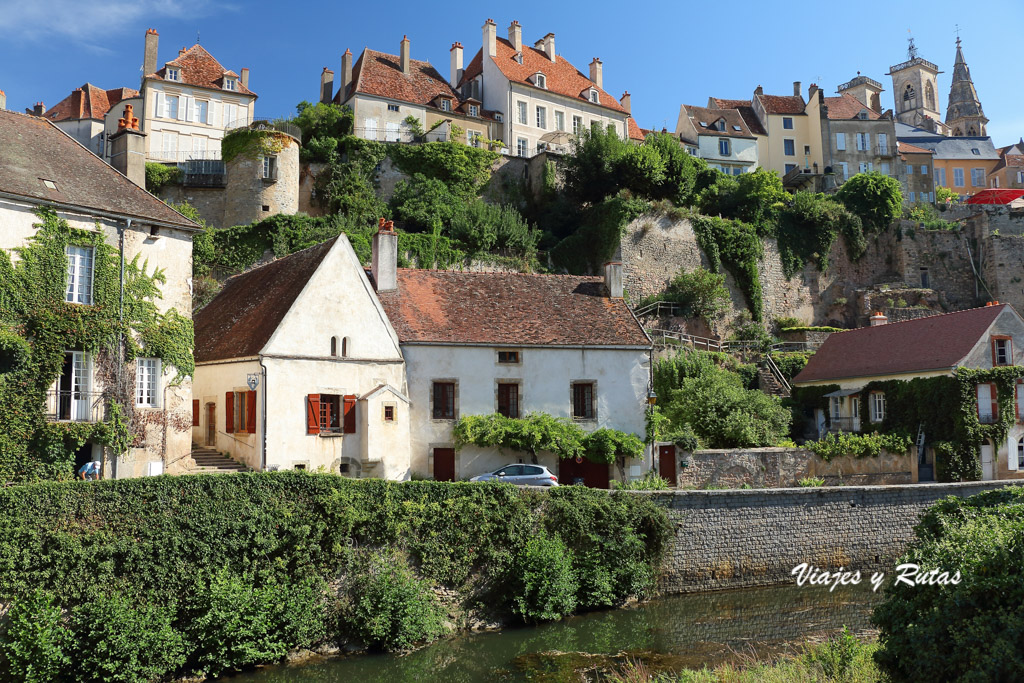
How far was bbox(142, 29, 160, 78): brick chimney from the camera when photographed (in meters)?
42.8

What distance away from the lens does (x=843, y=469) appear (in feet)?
88.3

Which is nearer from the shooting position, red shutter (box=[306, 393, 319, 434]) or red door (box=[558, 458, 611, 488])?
red shutter (box=[306, 393, 319, 434])

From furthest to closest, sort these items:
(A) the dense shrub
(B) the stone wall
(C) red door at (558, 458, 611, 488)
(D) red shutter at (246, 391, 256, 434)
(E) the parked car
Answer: (C) red door at (558, 458, 611, 488)
(E) the parked car
(D) red shutter at (246, 391, 256, 434)
(B) the stone wall
(A) the dense shrub

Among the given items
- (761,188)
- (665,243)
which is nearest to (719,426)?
(665,243)

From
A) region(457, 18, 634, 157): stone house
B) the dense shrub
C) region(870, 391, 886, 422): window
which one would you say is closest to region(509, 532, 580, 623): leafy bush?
the dense shrub

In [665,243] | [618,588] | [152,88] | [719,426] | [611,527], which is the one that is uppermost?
[152,88]

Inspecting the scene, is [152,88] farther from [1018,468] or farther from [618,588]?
[1018,468]

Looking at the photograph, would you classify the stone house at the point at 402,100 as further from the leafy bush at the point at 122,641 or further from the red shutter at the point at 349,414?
the leafy bush at the point at 122,641

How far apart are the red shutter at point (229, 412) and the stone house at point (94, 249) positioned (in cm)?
154

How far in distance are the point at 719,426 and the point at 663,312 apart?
13175 mm

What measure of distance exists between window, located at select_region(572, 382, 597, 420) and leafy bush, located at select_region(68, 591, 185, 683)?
13.7 m

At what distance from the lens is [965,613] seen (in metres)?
10.3

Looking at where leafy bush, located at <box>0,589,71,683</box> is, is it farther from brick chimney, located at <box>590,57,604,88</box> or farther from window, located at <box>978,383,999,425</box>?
brick chimney, located at <box>590,57,604,88</box>

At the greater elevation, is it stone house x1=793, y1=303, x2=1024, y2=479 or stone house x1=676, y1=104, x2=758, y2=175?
stone house x1=676, y1=104, x2=758, y2=175
